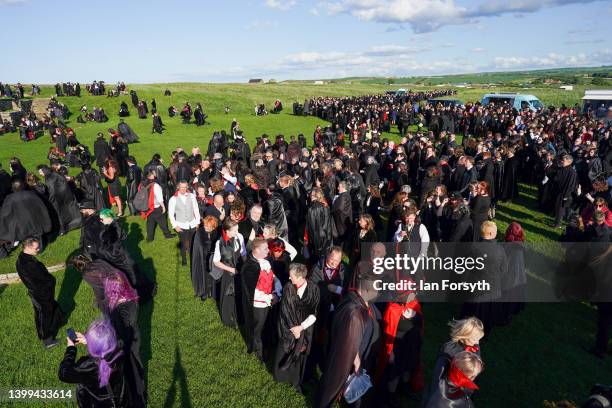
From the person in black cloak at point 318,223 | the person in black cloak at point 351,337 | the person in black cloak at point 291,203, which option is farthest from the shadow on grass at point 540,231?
the person in black cloak at point 351,337

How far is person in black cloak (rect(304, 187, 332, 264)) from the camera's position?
7.50 meters

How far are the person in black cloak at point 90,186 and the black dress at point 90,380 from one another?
8.49 metres

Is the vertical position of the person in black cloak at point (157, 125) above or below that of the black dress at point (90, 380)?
above

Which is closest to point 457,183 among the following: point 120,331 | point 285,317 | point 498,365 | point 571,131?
point 498,365

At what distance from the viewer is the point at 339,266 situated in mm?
5031

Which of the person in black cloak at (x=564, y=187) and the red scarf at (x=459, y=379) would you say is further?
the person in black cloak at (x=564, y=187)

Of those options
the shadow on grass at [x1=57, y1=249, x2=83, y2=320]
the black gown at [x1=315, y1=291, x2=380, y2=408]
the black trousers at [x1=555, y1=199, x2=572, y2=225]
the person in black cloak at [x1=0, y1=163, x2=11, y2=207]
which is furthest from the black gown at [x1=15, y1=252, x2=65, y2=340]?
the black trousers at [x1=555, y1=199, x2=572, y2=225]

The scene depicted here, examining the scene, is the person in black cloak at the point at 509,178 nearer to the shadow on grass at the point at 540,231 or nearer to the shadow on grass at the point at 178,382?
the shadow on grass at the point at 540,231

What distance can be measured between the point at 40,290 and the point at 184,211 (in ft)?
9.67

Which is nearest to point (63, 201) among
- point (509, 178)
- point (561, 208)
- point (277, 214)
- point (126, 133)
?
point (277, 214)

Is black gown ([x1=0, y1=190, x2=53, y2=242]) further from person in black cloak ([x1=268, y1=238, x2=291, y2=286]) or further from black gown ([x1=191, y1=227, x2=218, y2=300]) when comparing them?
person in black cloak ([x1=268, y1=238, x2=291, y2=286])

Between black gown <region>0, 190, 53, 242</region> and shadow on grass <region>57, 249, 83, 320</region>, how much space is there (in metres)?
1.62

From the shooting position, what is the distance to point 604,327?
5484mm

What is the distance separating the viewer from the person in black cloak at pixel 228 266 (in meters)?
5.71
